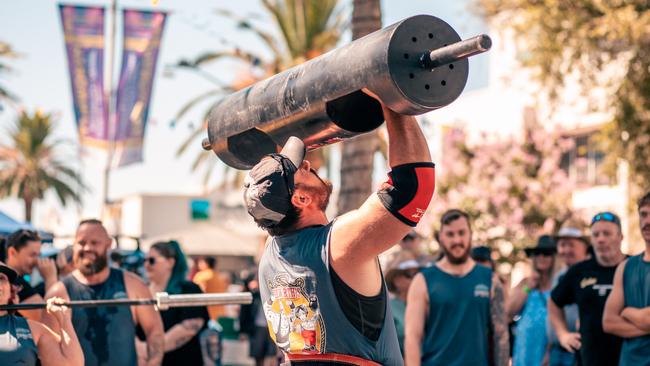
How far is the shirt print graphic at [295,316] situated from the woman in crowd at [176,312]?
438cm

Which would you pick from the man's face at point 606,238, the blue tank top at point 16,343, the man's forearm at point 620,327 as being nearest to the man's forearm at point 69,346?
the blue tank top at point 16,343

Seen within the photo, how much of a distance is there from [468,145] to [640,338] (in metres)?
17.5

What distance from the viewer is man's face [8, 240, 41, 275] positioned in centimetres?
843

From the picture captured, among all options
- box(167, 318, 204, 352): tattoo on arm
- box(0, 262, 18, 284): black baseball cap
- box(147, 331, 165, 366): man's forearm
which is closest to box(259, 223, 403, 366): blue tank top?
box(0, 262, 18, 284): black baseball cap

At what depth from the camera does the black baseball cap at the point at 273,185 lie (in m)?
→ 4.04

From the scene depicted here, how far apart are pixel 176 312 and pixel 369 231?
560 centimetres

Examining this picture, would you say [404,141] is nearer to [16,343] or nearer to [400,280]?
[16,343]

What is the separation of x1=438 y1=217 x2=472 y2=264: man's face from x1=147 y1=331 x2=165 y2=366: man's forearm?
7.33 ft

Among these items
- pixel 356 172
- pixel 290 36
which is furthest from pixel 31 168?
pixel 356 172

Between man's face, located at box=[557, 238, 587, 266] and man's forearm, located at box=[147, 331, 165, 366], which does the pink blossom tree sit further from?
man's forearm, located at box=[147, 331, 165, 366]

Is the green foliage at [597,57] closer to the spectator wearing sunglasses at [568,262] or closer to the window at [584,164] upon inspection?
the spectator wearing sunglasses at [568,262]

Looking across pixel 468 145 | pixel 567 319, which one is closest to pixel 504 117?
pixel 468 145

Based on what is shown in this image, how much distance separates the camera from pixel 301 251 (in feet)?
13.6

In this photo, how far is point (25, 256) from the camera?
847cm
